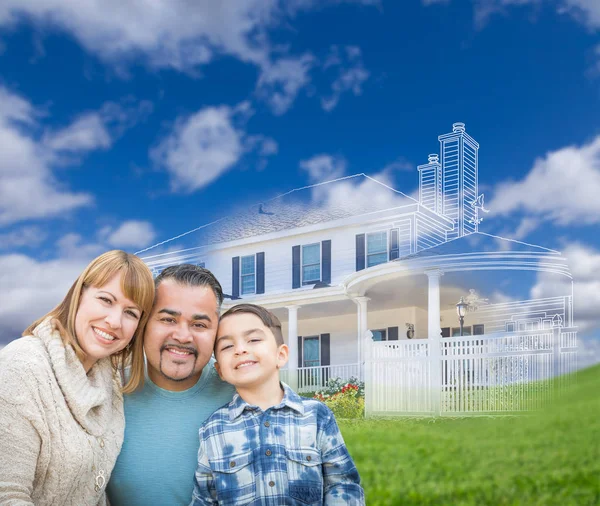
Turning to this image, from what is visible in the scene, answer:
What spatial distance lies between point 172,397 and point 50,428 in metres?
0.41

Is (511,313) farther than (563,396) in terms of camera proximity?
Yes

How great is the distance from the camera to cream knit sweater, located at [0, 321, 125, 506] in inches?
67.4

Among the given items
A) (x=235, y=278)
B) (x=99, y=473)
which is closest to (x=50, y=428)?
(x=99, y=473)

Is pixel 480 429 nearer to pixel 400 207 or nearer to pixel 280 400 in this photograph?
pixel 400 207

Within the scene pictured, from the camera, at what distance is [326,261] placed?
10.5 metres

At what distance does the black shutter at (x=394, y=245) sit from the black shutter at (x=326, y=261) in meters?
0.92

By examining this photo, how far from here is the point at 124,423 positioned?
2.04 m

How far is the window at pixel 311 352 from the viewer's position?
1002 centimetres

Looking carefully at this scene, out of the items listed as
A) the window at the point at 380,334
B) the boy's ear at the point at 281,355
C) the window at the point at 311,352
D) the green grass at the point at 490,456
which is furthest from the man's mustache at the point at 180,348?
the window at the point at 311,352

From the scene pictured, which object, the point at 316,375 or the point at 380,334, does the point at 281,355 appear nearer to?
the point at 380,334

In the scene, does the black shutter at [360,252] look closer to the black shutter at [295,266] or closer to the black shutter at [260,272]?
the black shutter at [295,266]

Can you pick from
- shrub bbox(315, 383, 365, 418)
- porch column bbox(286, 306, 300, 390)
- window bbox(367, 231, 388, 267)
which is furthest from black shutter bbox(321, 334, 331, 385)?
window bbox(367, 231, 388, 267)

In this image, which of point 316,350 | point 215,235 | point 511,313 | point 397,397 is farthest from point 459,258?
point 215,235

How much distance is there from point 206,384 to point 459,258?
6.76m
